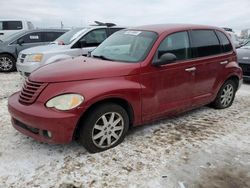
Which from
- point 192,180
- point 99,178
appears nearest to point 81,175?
point 99,178

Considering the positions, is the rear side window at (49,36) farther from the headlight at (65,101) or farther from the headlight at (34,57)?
the headlight at (65,101)

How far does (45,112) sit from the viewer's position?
3.12 m

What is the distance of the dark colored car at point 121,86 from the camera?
3193 millimetres

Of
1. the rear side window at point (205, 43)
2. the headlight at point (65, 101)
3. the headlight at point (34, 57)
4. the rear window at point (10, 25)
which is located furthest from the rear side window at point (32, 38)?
the headlight at point (65, 101)

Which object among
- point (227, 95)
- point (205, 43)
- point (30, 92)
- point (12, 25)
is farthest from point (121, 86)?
point (12, 25)

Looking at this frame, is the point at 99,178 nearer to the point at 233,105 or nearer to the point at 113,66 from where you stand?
the point at 113,66

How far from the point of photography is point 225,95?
17.8 ft

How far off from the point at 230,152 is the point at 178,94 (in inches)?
46.9

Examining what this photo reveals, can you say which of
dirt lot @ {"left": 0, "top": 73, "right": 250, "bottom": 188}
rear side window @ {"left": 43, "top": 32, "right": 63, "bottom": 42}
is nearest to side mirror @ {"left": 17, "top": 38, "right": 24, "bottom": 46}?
rear side window @ {"left": 43, "top": 32, "right": 63, "bottom": 42}

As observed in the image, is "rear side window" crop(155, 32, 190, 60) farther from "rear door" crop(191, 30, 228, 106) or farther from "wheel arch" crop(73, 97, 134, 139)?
"wheel arch" crop(73, 97, 134, 139)

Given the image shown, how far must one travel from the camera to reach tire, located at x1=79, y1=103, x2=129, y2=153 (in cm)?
333

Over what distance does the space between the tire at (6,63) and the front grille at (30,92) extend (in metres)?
6.64

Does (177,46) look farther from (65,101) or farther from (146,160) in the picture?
(65,101)

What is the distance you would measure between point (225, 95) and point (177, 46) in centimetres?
185
